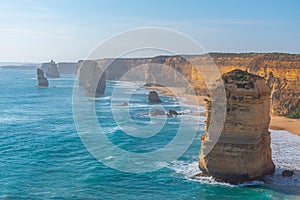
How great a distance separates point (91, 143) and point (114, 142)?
2.24 meters

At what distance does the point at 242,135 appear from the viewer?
77.8 feet

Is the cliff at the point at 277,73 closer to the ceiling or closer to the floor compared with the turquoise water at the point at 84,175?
closer to the ceiling

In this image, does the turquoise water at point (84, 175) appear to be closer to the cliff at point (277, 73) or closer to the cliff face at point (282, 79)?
the cliff face at point (282, 79)

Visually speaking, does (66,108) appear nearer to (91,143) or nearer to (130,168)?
(91,143)

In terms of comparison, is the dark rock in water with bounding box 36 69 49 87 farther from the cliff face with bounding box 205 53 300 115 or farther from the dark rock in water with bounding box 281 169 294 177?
the dark rock in water with bounding box 281 169 294 177

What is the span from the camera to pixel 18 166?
91.3ft

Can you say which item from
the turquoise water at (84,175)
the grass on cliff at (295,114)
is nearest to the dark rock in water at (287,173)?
the turquoise water at (84,175)

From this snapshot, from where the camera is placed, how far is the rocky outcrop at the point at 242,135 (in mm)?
23188

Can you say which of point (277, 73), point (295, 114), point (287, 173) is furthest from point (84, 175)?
point (277, 73)

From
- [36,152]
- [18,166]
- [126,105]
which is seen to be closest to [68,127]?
[36,152]

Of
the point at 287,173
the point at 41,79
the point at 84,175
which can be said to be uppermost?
the point at 41,79

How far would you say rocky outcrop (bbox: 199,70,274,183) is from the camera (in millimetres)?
23188

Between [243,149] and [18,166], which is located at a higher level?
[243,149]

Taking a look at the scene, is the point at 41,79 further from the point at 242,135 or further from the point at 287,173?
the point at 287,173
